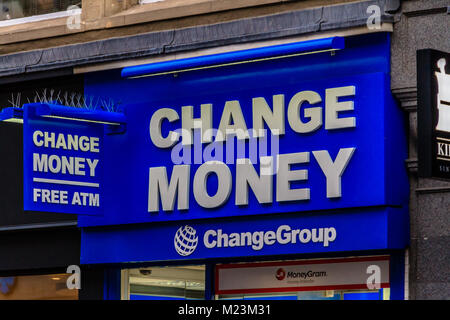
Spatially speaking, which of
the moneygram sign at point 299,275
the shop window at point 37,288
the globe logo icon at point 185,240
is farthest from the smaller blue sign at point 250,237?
the shop window at point 37,288

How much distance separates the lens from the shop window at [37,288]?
16234mm

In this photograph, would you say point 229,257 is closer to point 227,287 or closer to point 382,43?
point 227,287

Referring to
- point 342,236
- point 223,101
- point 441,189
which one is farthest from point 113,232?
point 441,189

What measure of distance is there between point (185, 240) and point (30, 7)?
430cm

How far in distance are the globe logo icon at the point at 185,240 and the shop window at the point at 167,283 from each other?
439 millimetres

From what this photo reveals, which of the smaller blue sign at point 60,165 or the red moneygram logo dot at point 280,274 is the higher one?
the smaller blue sign at point 60,165

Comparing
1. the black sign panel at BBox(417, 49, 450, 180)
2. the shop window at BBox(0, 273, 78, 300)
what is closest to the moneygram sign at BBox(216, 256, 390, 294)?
the black sign panel at BBox(417, 49, 450, 180)

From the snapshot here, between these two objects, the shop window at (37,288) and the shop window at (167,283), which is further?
the shop window at (37,288)

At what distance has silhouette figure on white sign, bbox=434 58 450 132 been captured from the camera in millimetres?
12695

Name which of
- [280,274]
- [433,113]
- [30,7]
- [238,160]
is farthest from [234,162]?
[30,7]

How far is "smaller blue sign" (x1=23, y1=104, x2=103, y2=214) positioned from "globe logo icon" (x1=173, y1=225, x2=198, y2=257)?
3.53ft

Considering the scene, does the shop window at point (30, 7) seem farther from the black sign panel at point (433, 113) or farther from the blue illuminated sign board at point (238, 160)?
the black sign panel at point (433, 113)
